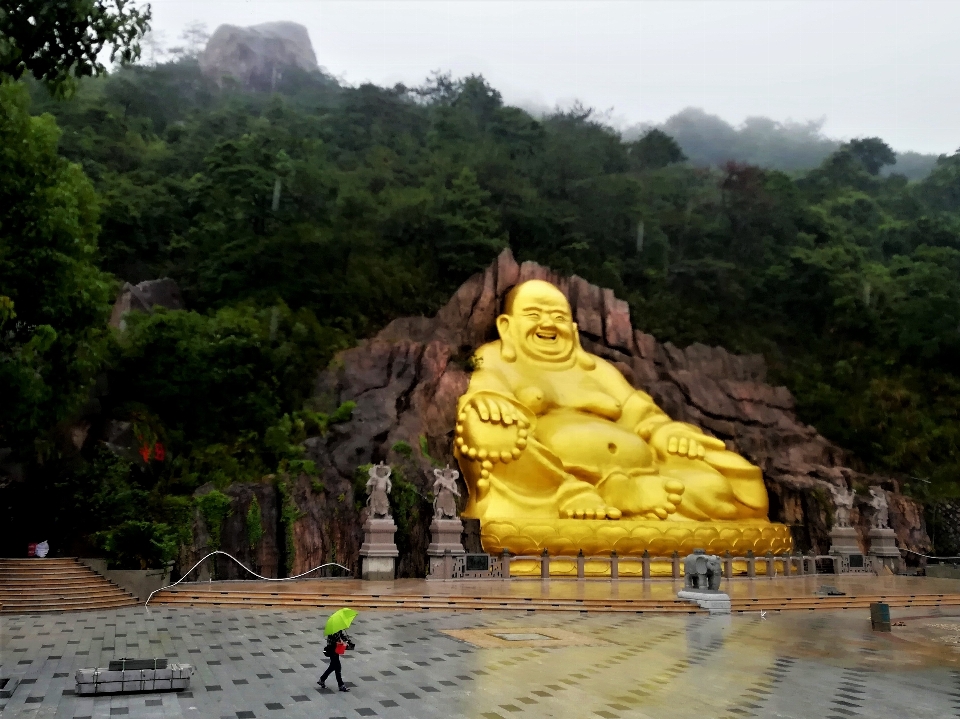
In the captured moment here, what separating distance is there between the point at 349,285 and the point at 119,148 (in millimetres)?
12907

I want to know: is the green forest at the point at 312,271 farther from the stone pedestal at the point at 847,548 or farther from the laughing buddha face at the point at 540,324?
the stone pedestal at the point at 847,548

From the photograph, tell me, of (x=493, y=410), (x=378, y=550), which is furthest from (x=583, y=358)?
(x=378, y=550)

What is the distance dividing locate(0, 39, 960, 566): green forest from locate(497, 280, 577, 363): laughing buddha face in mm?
2750

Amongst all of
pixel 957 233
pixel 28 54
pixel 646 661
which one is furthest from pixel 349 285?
pixel 957 233

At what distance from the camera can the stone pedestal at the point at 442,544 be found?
16.5m

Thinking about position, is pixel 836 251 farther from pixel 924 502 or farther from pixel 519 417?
pixel 519 417

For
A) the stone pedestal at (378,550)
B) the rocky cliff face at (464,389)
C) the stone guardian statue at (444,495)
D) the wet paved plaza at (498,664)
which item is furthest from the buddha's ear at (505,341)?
the wet paved plaza at (498,664)

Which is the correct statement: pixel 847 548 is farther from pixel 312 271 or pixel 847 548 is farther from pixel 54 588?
pixel 54 588

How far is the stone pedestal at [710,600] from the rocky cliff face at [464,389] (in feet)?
Answer: 21.3

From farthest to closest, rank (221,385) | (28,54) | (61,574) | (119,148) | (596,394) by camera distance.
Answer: (119,148)
(596,394)
(221,385)
(61,574)
(28,54)

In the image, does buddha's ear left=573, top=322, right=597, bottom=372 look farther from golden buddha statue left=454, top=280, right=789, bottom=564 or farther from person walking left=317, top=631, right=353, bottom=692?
person walking left=317, top=631, right=353, bottom=692

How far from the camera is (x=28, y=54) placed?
312 inches

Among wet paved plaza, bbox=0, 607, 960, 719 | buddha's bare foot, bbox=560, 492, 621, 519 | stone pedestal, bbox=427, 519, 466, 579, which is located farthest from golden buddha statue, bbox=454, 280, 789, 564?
wet paved plaza, bbox=0, 607, 960, 719

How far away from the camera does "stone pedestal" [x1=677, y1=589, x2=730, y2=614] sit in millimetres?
13062
